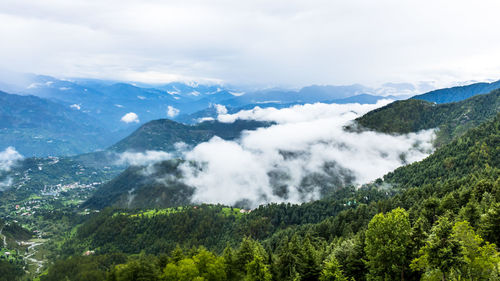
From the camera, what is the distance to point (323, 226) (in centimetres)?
14962

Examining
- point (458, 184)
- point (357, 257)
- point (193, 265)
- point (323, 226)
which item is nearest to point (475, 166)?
point (458, 184)

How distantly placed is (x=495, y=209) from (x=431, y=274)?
24.4m

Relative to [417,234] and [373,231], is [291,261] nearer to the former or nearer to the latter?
[373,231]

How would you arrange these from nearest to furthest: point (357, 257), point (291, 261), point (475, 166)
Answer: point (357, 257) < point (291, 261) < point (475, 166)

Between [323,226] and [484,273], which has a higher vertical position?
[484,273]

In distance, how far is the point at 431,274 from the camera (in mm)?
46969

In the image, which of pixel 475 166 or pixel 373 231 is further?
pixel 475 166

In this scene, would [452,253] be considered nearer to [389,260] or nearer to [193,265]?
[389,260]

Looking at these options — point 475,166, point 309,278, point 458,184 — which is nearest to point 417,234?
point 309,278

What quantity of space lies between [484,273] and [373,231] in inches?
677

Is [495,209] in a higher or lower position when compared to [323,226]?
higher

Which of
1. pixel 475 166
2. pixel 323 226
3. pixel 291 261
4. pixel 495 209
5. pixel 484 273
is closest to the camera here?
pixel 484 273

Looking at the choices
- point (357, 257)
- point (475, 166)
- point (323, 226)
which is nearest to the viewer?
point (357, 257)

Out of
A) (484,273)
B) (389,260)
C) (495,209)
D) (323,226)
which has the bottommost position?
(323,226)
